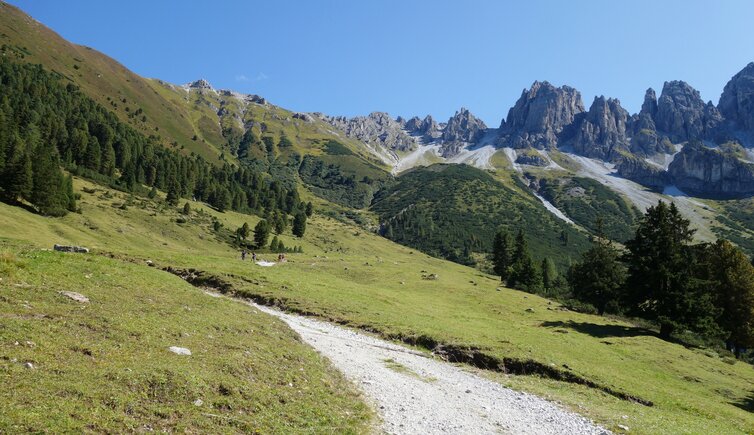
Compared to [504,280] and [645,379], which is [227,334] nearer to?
[645,379]

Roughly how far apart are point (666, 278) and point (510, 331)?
25.4 metres

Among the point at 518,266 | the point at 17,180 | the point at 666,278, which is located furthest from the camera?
the point at 518,266

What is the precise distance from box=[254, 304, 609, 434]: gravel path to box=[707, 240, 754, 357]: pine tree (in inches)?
2093

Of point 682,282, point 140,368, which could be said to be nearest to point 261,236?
point 682,282

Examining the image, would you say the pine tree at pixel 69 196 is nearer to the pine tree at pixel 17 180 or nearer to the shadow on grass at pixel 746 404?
the pine tree at pixel 17 180

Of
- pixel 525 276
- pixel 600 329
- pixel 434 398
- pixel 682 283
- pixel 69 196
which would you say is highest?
pixel 682 283

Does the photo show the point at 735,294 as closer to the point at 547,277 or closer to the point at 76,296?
the point at 547,277

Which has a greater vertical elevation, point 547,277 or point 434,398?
point 547,277

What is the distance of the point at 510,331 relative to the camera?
123 ft

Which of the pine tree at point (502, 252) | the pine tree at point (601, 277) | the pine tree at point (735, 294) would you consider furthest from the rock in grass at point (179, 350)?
the pine tree at point (502, 252)

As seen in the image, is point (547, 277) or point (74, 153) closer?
point (547, 277)

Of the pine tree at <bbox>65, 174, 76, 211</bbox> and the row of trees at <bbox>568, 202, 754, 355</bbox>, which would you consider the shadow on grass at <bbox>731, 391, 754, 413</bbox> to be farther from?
the pine tree at <bbox>65, 174, 76, 211</bbox>

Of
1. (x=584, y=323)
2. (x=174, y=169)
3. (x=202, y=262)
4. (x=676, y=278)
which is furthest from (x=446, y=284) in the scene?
(x=174, y=169)

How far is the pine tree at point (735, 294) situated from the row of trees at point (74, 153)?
4317 inches
